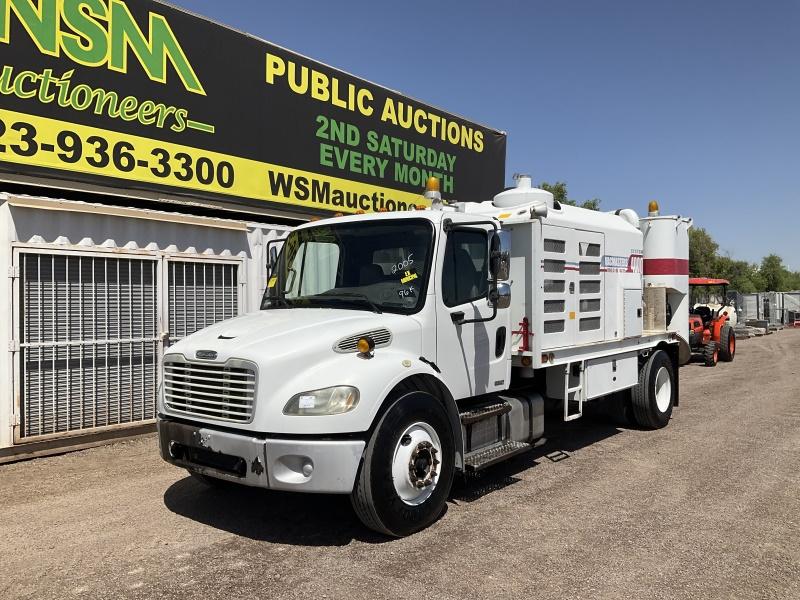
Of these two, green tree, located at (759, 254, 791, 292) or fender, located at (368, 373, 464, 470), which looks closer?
fender, located at (368, 373, 464, 470)

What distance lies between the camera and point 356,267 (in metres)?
5.29

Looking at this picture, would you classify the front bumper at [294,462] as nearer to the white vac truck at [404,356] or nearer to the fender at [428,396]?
the white vac truck at [404,356]

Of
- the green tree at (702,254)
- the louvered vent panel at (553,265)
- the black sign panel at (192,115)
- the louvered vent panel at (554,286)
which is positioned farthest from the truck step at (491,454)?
the green tree at (702,254)

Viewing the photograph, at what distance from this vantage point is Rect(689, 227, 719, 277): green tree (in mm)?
49094

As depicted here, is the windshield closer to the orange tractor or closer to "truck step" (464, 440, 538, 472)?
"truck step" (464, 440, 538, 472)

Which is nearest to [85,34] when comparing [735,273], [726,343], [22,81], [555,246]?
[22,81]

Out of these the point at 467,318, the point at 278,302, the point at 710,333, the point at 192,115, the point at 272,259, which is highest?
the point at 192,115

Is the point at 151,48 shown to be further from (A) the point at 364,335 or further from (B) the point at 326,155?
(A) the point at 364,335

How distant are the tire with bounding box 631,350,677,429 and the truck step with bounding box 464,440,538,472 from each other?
9.49 feet

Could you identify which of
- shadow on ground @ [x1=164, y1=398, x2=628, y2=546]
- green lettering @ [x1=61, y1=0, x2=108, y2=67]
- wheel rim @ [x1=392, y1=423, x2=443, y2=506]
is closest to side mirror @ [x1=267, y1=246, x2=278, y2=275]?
shadow on ground @ [x1=164, y1=398, x2=628, y2=546]

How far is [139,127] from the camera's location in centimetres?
830

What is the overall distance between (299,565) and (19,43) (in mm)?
6843

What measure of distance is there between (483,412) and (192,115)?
6.30 m

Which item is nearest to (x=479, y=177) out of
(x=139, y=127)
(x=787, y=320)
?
(x=139, y=127)
